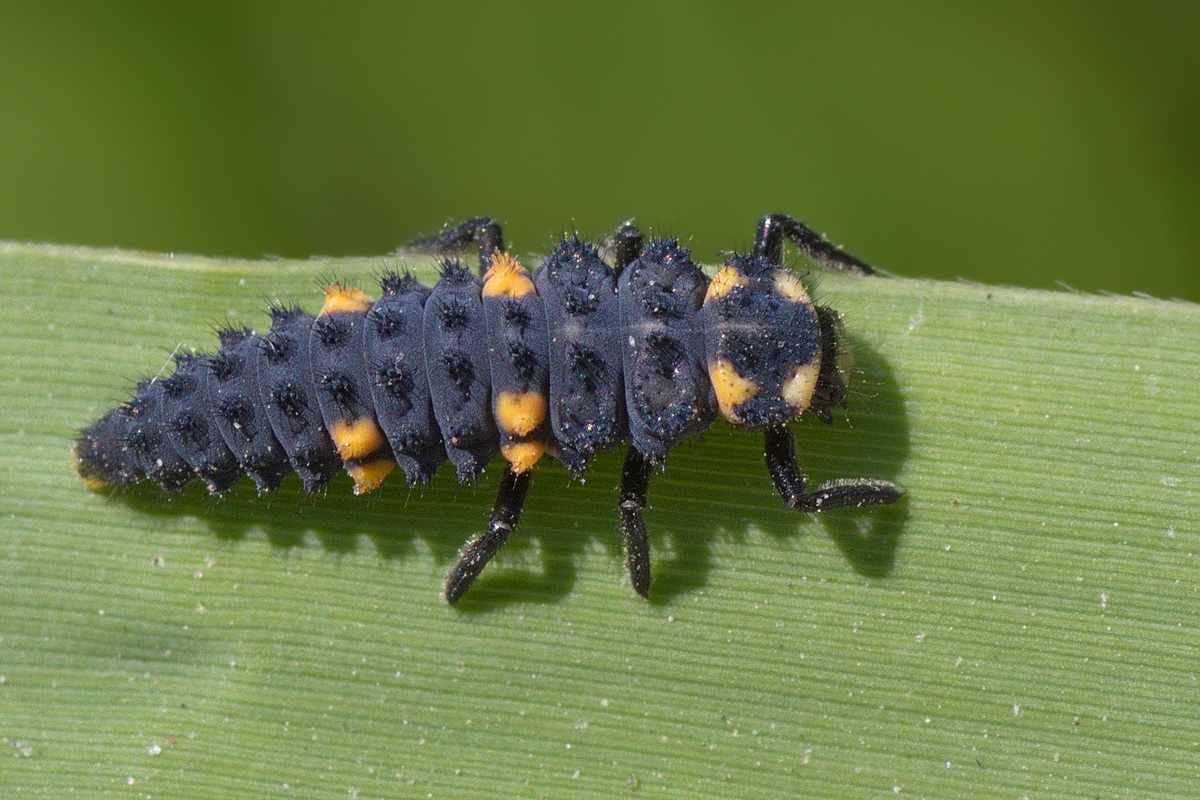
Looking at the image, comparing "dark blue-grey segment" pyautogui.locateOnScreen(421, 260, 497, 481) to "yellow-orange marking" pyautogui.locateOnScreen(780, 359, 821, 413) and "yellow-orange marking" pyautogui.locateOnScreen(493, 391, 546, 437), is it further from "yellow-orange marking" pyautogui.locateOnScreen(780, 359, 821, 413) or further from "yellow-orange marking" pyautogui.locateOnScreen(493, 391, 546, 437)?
"yellow-orange marking" pyautogui.locateOnScreen(780, 359, 821, 413)

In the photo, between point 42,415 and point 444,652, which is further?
point 42,415

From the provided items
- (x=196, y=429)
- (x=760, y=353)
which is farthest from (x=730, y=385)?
(x=196, y=429)

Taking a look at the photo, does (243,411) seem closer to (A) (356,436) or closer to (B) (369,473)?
(A) (356,436)

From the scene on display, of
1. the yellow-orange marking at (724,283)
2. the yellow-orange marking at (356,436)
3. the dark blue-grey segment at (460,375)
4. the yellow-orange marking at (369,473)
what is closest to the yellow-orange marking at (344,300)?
the dark blue-grey segment at (460,375)

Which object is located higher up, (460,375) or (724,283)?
(724,283)

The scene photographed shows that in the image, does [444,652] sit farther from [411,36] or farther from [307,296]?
[411,36]

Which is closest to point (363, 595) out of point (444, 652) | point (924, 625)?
point (444, 652)
